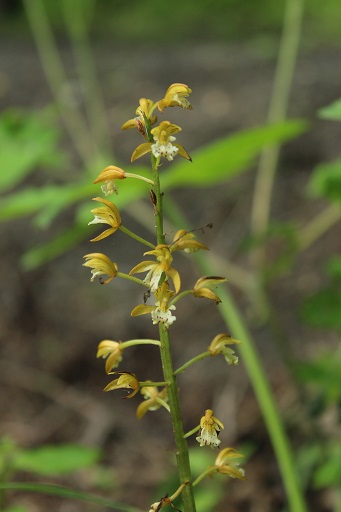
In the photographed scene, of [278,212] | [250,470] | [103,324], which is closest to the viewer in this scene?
[250,470]

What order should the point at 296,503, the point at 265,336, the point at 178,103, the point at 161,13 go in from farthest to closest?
1. the point at 161,13
2. the point at 265,336
3. the point at 296,503
4. the point at 178,103

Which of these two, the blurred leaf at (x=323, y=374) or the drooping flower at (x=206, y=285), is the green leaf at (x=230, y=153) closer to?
the blurred leaf at (x=323, y=374)

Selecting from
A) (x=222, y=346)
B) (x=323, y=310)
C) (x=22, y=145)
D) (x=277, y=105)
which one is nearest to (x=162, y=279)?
(x=222, y=346)

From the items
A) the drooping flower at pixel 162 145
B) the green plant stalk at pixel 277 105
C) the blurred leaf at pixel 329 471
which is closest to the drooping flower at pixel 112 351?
the drooping flower at pixel 162 145

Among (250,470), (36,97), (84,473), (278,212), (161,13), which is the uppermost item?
(161,13)

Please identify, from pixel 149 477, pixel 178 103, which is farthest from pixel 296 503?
pixel 149 477

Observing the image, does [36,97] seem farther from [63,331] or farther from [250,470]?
[250,470]
